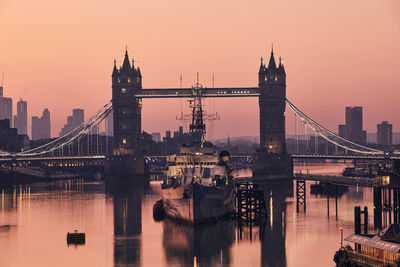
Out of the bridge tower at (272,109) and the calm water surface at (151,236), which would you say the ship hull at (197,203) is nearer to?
the calm water surface at (151,236)

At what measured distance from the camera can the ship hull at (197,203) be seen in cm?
9094

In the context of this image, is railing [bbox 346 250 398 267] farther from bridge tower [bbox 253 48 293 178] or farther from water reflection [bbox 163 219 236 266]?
bridge tower [bbox 253 48 293 178]

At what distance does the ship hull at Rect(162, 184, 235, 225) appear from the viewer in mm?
90938

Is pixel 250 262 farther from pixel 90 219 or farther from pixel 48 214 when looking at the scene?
pixel 48 214

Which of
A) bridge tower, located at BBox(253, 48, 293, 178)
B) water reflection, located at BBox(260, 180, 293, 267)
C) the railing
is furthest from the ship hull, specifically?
bridge tower, located at BBox(253, 48, 293, 178)

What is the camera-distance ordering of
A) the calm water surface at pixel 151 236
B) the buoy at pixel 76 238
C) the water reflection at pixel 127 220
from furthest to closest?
the buoy at pixel 76 238
the water reflection at pixel 127 220
the calm water surface at pixel 151 236

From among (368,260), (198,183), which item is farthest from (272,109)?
(368,260)

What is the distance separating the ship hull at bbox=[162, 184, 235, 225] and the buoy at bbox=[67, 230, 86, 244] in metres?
12.0

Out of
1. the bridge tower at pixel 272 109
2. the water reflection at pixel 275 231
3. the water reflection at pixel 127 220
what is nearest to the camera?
the water reflection at pixel 275 231

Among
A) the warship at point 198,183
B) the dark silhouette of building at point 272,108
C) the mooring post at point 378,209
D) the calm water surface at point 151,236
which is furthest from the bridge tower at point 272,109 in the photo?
the mooring post at point 378,209

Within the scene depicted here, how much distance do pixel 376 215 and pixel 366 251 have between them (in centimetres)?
2863

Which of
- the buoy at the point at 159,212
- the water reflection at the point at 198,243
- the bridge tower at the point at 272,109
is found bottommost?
the water reflection at the point at 198,243

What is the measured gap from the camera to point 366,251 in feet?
213

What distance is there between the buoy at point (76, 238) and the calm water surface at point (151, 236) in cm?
81
